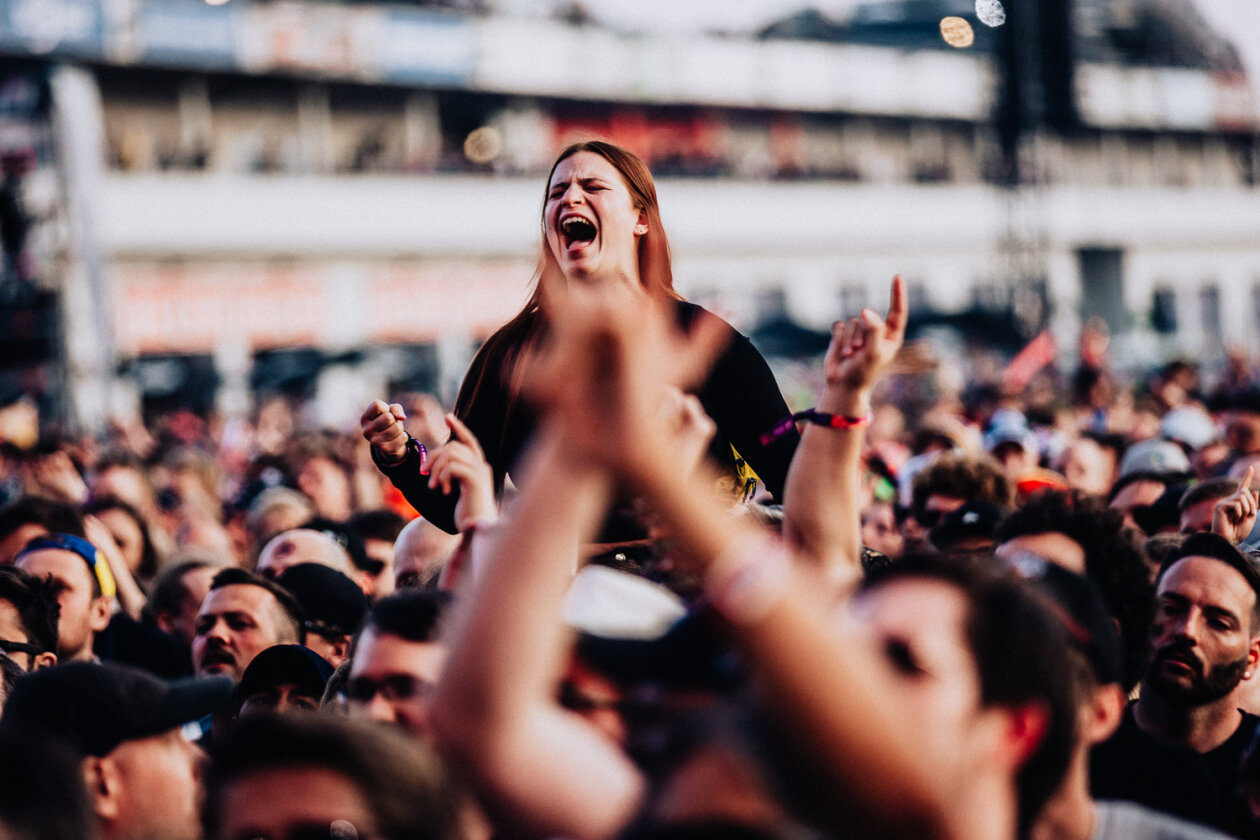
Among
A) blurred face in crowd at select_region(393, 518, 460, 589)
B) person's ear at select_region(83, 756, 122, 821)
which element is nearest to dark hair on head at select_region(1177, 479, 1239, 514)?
blurred face in crowd at select_region(393, 518, 460, 589)

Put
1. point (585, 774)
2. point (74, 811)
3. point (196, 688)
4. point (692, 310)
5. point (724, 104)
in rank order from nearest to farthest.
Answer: point (585, 774), point (74, 811), point (196, 688), point (692, 310), point (724, 104)

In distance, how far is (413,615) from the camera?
2.60 m

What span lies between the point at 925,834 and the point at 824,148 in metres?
38.7

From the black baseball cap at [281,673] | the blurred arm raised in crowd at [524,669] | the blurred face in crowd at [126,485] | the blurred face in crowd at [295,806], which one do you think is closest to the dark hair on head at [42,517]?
the black baseball cap at [281,673]

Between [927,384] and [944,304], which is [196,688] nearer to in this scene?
[927,384]

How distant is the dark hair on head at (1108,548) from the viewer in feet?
11.2

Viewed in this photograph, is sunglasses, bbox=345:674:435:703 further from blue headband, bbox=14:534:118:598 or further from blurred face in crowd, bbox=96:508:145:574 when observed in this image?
blurred face in crowd, bbox=96:508:145:574

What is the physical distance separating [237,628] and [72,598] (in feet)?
2.17

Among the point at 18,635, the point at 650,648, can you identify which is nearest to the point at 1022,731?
the point at 650,648

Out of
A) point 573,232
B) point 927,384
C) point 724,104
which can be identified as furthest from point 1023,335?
point 573,232

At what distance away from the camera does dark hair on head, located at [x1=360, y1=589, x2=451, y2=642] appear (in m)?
2.58

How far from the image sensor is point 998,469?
19.1 ft

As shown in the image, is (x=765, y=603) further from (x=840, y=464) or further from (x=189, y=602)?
(x=189, y=602)

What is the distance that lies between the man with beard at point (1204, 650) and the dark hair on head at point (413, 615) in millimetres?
1810
